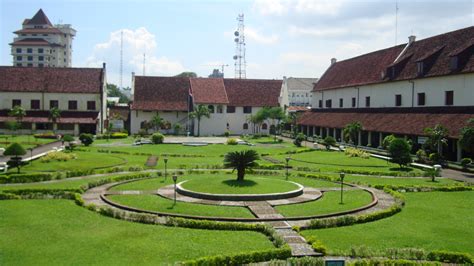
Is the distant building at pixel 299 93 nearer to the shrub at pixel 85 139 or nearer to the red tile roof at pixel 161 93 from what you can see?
the red tile roof at pixel 161 93

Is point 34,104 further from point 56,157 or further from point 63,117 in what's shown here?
point 56,157

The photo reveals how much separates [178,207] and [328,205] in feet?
20.2

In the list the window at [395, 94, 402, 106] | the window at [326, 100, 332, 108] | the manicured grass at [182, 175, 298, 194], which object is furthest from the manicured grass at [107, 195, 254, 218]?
the window at [326, 100, 332, 108]

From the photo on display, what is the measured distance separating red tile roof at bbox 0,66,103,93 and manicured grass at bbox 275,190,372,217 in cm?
5083

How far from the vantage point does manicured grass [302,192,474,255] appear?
14.8 meters

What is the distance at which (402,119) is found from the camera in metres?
43.6

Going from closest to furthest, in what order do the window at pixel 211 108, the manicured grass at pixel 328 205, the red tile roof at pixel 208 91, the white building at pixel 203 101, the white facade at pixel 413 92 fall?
1. the manicured grass at pixel 328 205
2. the white facade at pixel 413 92
3. the white building at pixel 203 101
4. the window at pixel 211 108
5. the red tile roof at pixel 208 91

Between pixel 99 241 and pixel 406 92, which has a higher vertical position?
pixel 406 92

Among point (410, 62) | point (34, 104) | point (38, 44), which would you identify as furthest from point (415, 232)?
point (38, 44)

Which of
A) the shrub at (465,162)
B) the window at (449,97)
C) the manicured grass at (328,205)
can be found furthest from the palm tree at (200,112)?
the manicured grass at (328,205)

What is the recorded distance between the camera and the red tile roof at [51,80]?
65.9m

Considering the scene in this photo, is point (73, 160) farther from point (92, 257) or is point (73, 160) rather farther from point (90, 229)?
point (92, 257)

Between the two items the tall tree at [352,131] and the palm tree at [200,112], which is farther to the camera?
the palm tree at [200,112]

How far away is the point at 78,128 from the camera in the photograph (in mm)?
63219
